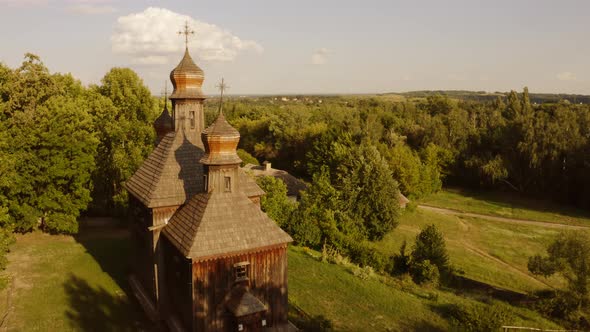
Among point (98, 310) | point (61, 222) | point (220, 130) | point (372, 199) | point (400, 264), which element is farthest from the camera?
point (372, 199)

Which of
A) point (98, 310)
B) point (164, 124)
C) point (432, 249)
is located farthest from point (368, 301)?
point (164, 124)

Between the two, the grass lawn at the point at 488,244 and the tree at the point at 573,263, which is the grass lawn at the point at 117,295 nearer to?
the tree at the point at 573,263

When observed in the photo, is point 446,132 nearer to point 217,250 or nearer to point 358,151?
point 358,151

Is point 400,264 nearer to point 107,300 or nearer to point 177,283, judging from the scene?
point 177,283

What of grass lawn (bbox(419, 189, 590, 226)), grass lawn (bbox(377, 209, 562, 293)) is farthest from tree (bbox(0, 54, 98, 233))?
grass lawn (bbox(419, 189, 590, 226))

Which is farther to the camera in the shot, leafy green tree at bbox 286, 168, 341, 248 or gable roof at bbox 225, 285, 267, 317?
leafy green tree at bbox 286, 168, 341, 248

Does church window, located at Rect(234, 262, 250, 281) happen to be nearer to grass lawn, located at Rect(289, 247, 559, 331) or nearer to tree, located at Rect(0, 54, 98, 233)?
grass lawn, located at Rect(289, 247, 559, 331)
